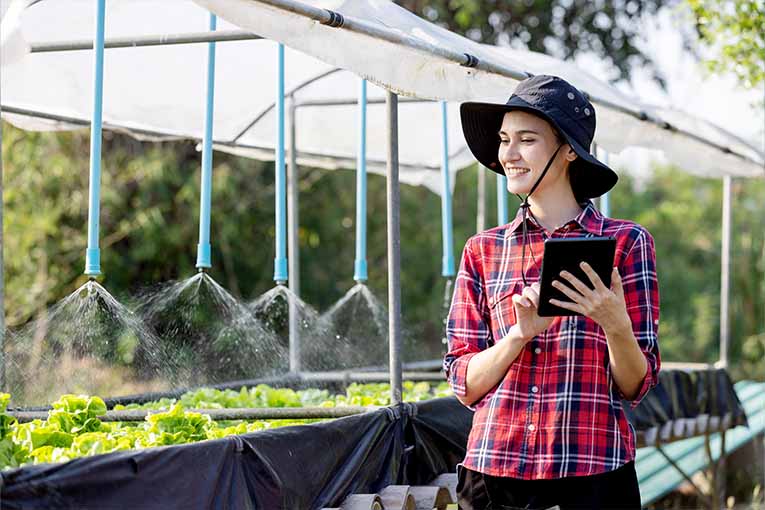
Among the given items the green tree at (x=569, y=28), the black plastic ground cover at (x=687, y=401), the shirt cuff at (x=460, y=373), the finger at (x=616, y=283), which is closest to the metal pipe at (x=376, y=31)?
the shirt cuff at (x=460, y=373)

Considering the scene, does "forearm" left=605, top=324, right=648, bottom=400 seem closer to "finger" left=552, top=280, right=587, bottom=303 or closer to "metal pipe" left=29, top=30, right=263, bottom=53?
"finger" left=552, top=280, right=587, bottom=303

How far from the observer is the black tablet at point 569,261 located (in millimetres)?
2283

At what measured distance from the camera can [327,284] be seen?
12719 millimetres

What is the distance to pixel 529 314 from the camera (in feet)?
7.77

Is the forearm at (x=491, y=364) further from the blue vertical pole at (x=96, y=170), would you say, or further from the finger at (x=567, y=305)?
the blue vertical pole at (x=96, y=170)

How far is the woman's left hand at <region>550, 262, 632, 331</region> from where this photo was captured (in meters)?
2.30

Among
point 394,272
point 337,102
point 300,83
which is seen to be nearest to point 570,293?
point 394,272

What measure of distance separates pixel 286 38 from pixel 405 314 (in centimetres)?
1006

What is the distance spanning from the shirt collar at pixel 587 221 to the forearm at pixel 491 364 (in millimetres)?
292

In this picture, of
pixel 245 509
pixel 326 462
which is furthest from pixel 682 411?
pixel 245 509

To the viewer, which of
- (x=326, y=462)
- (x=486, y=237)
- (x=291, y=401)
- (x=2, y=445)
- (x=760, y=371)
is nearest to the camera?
(x=2, y=445)

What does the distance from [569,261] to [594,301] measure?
97mm

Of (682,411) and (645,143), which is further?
(682,411)

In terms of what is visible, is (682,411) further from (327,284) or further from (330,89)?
(327,284)
